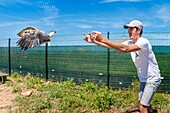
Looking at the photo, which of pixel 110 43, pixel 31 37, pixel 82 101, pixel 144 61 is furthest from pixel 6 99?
pixel 110 43

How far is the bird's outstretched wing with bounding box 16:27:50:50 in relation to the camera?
333 centimetres

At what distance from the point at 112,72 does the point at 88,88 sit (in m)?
0.89

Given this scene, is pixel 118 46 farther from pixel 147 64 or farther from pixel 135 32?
pixel 147 64

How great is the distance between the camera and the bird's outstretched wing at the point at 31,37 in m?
3.33

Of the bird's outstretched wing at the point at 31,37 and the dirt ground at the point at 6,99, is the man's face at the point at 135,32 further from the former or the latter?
the dirt ground at the point at 6,99

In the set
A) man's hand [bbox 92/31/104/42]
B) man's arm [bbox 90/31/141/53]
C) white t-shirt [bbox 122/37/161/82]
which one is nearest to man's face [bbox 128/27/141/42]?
white t-shirt [bbox 122/37/161/82]

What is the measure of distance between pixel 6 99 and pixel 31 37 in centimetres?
358

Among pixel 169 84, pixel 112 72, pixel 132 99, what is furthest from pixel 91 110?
pixel 169 84

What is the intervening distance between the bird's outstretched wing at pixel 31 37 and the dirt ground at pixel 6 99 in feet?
8.80

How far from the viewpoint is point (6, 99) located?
21.0 feet

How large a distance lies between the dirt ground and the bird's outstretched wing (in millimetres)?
2683

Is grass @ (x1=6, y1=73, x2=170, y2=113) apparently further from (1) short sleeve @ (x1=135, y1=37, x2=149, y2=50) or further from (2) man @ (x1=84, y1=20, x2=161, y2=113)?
(1) short sleeve @ (x1=135, y1=37, x2=149, y2=50)

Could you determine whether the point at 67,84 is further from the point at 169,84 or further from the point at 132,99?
the point at 169,84

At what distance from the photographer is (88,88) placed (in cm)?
677
